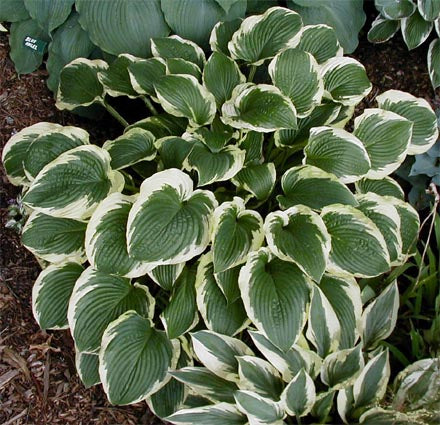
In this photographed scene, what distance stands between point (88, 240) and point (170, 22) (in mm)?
901

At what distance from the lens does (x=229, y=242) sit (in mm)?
1551

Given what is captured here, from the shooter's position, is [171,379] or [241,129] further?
[241,129]

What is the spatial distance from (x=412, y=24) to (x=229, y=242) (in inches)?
50.0

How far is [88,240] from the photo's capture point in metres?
1.52

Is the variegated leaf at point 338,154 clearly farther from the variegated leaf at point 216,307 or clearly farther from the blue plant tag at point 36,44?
the blue plant tag at point 36,44

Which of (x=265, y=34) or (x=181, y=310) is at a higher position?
(x=265, y=34)

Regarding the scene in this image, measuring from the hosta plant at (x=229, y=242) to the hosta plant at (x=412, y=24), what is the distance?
1.52 feet

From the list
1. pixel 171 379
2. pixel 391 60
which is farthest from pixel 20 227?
pixel 391 60

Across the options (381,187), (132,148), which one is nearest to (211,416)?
(132,148)

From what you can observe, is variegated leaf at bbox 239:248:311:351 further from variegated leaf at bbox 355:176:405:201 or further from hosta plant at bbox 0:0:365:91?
hosta plant at bbox 0:0:365:91

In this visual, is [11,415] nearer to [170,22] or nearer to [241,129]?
[241,129]

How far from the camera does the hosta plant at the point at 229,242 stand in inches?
59.7

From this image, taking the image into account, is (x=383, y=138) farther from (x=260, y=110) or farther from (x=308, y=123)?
(x=260, y=110)

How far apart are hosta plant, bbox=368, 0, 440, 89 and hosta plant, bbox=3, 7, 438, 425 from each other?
1.52 feet
